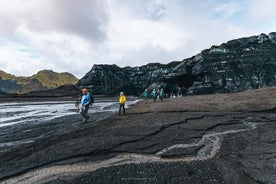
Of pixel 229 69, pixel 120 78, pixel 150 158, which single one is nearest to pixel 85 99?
pixel 150 158

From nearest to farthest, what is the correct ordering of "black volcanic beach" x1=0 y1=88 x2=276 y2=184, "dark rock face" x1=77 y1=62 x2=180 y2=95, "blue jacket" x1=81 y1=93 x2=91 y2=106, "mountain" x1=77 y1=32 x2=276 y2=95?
"black volcanic beach" x1=0 y1=88 x2=276 y2=184, "blue jacket" x1=81 y1=93 x2=91 y2=106, "mountain" x1=77 y1=32 x2=276 y2=95, "dark rock face" x1=77 y1=62 x2=180 y2=95

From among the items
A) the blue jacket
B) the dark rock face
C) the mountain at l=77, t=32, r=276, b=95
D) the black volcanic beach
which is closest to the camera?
the black volcanic beach

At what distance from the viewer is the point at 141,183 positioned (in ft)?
23.0

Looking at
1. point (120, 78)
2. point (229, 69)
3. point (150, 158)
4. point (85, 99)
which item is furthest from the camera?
point (120, 78)

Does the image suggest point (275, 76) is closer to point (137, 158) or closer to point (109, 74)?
point (109, 74)

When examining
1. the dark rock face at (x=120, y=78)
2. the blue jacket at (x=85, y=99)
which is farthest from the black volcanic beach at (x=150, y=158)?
the dark rock face at (x=120, y=78)

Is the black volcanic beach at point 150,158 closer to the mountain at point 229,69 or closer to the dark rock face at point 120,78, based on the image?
the mountain at point 229,69

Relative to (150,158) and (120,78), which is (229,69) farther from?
(150,158)

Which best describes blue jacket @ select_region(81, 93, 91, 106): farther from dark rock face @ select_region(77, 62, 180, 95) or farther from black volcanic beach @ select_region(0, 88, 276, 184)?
dark rock face @ select_region(77, 62, 180, 95)

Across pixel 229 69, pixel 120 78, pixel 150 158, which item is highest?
pixel 120 78

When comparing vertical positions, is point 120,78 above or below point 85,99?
above

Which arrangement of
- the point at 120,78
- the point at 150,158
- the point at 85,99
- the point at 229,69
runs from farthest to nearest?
the point at 120,78 → the point at 229,69 → the point at 85,99 → the point at 150,158

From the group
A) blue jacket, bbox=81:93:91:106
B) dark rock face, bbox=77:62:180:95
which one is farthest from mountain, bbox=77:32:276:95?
blue jacket, bbox=81:93:91:106

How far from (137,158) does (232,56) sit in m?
101
